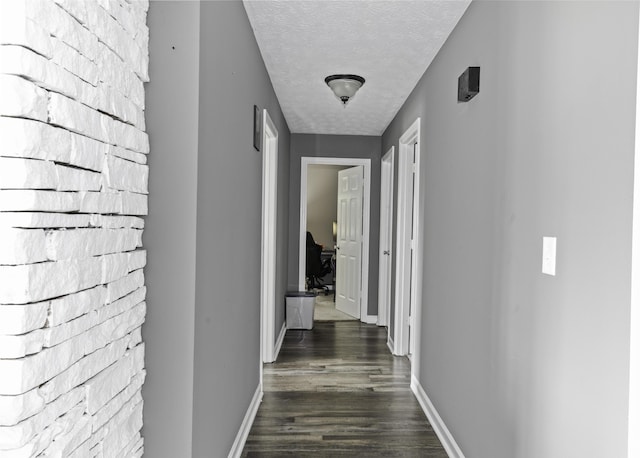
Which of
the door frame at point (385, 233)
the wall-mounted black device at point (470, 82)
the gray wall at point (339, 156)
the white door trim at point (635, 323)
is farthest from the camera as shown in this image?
the gray wall at point (339, 156)

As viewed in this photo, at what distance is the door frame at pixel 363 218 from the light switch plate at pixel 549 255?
15.0 feet

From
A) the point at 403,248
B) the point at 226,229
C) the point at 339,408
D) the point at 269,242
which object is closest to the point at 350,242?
the point at 403,248

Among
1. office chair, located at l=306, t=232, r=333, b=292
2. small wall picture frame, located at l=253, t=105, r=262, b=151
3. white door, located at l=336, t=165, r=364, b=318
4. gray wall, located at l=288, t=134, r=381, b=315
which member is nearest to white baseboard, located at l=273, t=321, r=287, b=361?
gray wall, located at l=288, t=134, r=381, b=315

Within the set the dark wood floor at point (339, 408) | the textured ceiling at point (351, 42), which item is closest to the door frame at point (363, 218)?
the dark wood floor at point (339, 408)

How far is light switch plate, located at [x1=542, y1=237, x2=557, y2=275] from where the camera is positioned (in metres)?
1.54

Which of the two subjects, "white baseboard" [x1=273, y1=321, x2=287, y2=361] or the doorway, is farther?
the doorway

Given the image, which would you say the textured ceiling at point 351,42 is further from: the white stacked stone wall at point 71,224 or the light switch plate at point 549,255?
the light switch plate at point 549,255

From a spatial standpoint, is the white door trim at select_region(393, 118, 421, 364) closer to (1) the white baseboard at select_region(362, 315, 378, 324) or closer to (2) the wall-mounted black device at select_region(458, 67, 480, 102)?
(1) the white baseboard at select_region(362, 315, 378, 324)

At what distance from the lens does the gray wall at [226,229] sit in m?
1.82

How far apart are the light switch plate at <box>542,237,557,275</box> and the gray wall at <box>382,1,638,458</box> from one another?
0.03 meters

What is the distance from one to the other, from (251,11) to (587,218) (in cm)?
203

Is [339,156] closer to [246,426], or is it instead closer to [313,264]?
[313,264]

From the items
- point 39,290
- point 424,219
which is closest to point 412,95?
point 424,219

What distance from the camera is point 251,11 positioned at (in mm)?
2605
